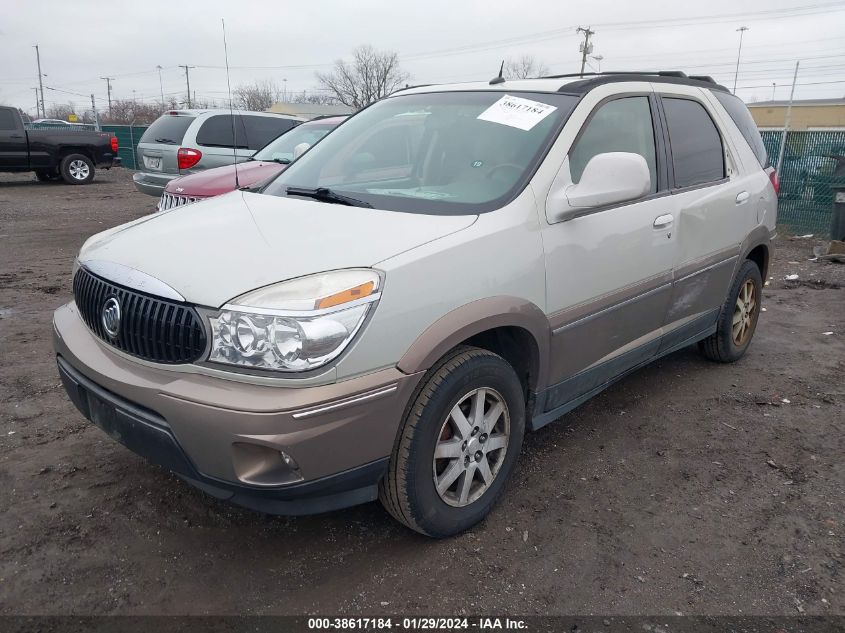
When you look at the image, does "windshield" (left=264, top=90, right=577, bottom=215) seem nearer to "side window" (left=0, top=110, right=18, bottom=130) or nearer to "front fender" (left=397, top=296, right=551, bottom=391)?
"front fender" (left=397, top=296, right=551, bottom=391)

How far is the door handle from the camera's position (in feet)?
11.2

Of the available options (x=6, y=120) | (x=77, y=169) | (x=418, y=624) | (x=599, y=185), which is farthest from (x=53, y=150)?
(x=418, y=624)

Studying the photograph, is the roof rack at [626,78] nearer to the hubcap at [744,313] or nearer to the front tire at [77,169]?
the hubcap at [744,313]

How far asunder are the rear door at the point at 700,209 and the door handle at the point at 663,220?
0.30 feet

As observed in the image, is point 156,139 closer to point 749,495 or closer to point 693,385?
point 693,385

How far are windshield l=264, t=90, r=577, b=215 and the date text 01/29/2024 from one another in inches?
60.5

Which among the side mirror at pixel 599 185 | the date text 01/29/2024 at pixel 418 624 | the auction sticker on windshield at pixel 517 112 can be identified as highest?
the auction sticker on windshield at pixel 517 112

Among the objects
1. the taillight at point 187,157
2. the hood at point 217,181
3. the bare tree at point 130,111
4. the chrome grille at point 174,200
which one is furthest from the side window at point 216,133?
the bare tree at point 130,111

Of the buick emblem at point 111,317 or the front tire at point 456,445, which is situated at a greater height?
the buick emblem at point 111,317

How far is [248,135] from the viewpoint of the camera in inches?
452

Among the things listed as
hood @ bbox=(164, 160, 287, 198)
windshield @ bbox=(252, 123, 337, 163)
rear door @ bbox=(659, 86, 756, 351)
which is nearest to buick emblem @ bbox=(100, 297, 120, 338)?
rear door @ bbox=(659, 86, 756, 351)

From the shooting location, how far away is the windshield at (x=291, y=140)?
299 inches

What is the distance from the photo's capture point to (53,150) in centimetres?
1725

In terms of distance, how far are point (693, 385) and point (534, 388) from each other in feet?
6.49
